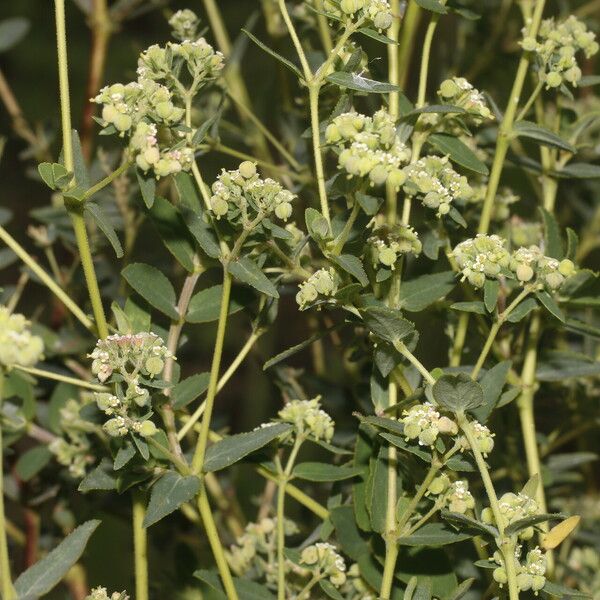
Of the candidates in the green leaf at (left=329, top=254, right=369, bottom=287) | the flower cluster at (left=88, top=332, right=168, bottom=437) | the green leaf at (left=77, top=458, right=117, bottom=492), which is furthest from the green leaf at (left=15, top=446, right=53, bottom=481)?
the green leaf at (left=329, top=254, right=369, bottom=287)

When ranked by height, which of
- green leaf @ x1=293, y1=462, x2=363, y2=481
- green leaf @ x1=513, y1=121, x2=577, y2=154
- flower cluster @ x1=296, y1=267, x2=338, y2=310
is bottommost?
green leaf @ x1=293, y1=462, x2=363, y2=481

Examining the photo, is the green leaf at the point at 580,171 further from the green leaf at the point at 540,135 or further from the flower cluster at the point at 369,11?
the flower cluster at the point at 369,11

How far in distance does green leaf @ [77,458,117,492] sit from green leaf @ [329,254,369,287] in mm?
254

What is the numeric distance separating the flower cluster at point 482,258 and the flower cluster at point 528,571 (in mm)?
203

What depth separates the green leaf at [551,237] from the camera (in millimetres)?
913

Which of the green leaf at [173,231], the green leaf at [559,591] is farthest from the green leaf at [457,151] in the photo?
the green leaf at [559,591]

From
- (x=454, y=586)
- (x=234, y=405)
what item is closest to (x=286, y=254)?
(x=454, y=586)

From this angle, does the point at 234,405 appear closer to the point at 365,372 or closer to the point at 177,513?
the point at 177,513

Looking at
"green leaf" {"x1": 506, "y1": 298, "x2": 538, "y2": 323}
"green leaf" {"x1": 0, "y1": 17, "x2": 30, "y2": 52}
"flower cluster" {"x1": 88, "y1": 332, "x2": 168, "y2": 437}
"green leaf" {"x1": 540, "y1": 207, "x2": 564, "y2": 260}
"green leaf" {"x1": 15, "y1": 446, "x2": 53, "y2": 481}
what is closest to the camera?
"flower cluster" {"x1": 88, "y1": 332, "x2": 168, "y2": 437}

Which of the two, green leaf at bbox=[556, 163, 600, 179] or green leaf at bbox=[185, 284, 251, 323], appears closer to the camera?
green leaf at bbox=[185, 284, 251, 323]

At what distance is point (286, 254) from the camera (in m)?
0.84

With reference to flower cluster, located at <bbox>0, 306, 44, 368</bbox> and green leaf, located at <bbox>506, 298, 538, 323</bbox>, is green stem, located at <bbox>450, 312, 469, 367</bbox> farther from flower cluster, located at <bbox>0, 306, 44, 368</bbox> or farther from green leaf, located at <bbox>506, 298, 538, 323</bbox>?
flower cluster, located at <bbox>0, 306, 44, 368</bbox>

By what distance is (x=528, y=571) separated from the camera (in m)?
0.72

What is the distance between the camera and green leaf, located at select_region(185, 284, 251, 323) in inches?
33.8
